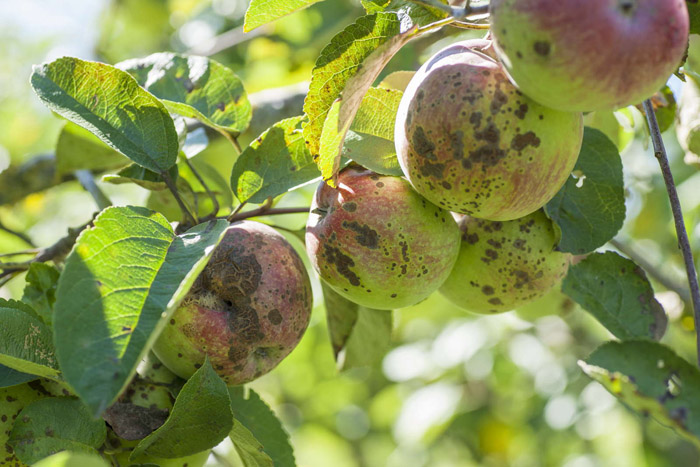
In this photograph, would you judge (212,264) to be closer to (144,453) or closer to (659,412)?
(144,453)

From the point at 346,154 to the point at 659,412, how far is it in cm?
59

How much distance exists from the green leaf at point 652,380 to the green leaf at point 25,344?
2.61 feet

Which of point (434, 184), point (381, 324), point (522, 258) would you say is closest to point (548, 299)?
point (381, 324)

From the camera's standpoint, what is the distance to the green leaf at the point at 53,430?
1004 millimetres

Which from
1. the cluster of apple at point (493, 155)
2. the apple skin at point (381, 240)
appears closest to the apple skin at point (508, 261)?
the cluster of apple at point (493, 155)

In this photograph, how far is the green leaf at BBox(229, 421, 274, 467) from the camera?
1063 millimetres

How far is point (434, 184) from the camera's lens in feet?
3.24

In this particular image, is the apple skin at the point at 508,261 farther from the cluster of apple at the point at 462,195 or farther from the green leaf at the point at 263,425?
the green leaf at the point at 263,425

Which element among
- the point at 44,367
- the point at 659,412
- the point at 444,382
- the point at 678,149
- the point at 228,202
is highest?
the point at 44,367

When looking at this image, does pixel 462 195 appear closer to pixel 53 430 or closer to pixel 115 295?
pixel 115 295

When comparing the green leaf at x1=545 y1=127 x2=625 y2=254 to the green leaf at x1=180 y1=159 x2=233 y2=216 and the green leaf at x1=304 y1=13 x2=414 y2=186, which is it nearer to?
the green leaf at x1=304 y1=13 x2=414 y2=186

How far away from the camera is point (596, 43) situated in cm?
74

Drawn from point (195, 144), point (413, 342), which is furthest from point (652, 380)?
point (413, 342)

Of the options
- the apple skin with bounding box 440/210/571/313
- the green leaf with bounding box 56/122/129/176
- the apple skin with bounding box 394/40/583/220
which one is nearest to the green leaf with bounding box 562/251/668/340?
the apple skin with bounding box 440/210/571/313
